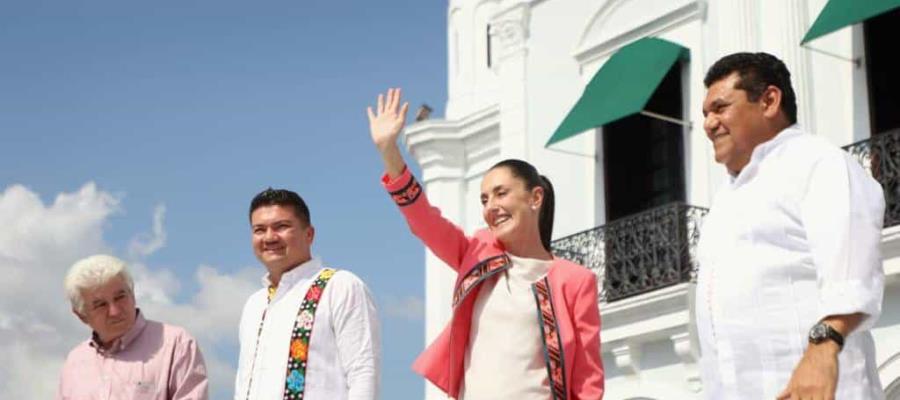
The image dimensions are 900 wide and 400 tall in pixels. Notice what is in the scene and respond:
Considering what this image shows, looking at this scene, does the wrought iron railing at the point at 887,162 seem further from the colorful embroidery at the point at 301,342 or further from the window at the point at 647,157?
the colorful embroidery at the point at 301,342

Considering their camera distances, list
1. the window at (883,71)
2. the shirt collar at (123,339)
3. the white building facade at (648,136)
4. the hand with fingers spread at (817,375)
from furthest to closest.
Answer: the white building facade at (648,136) < the window at (883,71) < the shirt collar at (123,339) < the hand with fingers spread at (817,375)

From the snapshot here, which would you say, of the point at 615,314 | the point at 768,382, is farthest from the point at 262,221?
the point at 615,314

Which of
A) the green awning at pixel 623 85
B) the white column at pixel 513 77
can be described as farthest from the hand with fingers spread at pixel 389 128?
the white column at pixel 513 77

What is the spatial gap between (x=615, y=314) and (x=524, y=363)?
11.0 meters

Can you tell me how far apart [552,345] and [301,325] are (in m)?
1.23

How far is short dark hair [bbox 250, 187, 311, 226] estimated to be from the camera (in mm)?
6832

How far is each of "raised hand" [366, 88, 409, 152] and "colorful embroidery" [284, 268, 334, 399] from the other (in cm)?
81

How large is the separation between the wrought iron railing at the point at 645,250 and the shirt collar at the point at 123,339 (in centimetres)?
944

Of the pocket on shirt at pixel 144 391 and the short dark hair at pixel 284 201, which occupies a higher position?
the short dark hair at pixel 284 201

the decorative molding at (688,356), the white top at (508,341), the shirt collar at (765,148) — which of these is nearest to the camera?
the shirt collar at (765,148)

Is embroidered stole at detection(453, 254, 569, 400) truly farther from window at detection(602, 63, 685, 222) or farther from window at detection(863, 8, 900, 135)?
→ window at detection(602, 63, 685, 222)

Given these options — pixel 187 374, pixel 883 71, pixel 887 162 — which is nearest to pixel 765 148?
pixel 187 374

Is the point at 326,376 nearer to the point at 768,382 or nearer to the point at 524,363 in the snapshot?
the point at 524,363

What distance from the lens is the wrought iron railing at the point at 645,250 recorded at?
642 inches
